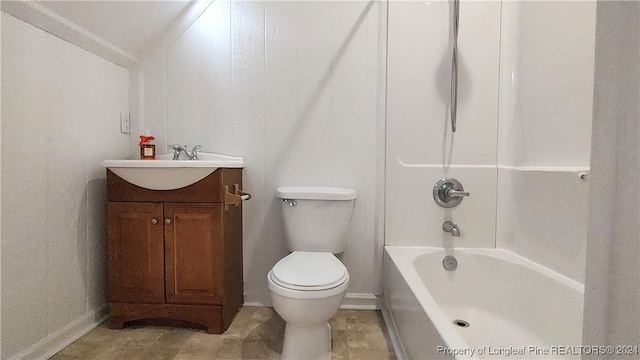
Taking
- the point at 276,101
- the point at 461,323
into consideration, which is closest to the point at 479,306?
the point at 461,323

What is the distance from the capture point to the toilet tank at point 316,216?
6.29 feet

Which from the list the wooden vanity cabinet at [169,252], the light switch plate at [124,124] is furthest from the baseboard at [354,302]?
the light switch plate at [124,124]

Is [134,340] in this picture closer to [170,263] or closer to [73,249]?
[170,263]

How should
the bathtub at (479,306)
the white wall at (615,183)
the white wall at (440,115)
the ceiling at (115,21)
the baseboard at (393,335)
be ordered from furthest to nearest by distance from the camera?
the white wall at (440,115)
the baseboard at (393,335)
the ceiling at (115,21)
the bathtub at (479,306)
the white wall at (615,183)

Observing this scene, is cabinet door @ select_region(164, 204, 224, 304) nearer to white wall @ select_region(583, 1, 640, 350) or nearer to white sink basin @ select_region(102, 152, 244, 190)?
white sink basin @ select_region(102, 152, 244, 190)

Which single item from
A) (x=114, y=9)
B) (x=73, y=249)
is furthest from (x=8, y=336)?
(x=114, y=9)

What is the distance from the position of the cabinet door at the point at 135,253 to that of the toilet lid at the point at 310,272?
65 cm

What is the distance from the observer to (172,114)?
2182mm

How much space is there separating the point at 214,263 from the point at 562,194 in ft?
5.11

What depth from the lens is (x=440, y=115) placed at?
80.4 inches

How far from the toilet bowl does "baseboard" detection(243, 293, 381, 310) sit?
1.85 ft

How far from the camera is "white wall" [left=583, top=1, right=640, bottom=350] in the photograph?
0.31m

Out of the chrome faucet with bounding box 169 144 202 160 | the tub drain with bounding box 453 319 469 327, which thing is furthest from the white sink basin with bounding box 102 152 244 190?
the tub drain with bounding box 453 319 469 327

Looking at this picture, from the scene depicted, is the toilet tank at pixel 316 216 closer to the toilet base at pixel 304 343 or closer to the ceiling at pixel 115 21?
the toilet base at pixel 304 343
